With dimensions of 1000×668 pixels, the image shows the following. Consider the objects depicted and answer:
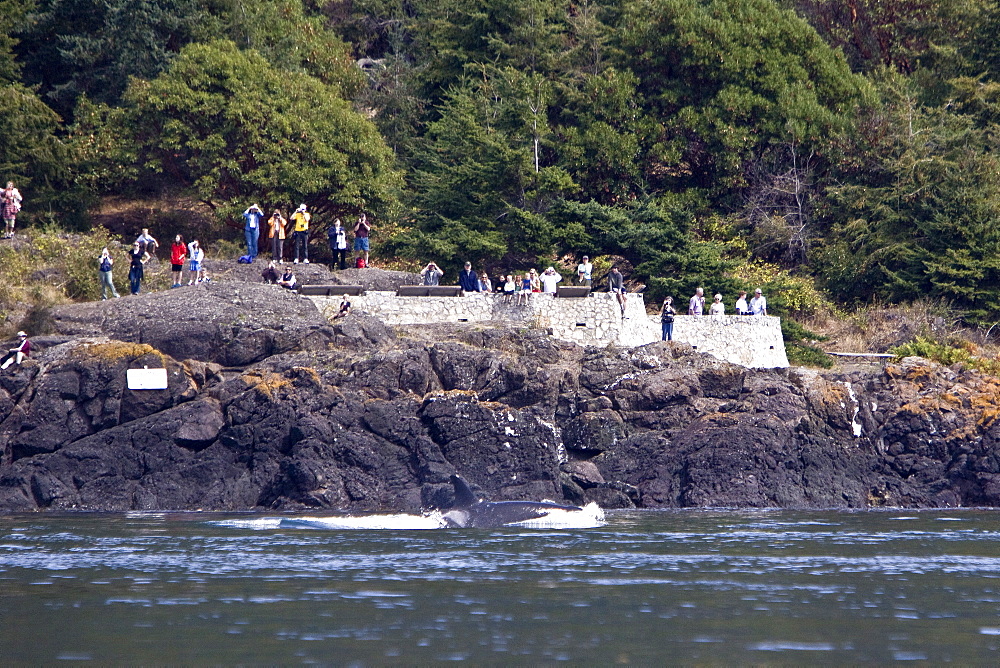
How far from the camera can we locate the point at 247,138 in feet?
157

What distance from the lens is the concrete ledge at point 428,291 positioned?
125 ft

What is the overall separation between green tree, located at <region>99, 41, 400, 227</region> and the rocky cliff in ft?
40.1

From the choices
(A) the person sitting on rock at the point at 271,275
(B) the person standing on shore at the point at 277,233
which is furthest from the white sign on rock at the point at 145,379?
(B) the person standing on shore at the point at 277,233

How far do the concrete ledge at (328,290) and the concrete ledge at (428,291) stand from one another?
1.15m

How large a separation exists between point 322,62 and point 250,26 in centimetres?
447

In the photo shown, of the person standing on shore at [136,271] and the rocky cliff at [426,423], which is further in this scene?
the person standing on shore at [136,271]

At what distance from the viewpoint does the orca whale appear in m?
27.9

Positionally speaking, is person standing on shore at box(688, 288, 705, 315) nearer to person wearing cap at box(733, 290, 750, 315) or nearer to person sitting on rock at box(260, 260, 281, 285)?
person wearing cap at box(733, 290, 750, 315)

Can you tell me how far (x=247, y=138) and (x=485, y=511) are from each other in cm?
2405

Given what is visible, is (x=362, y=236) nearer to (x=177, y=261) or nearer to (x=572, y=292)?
(x=177, y=261)

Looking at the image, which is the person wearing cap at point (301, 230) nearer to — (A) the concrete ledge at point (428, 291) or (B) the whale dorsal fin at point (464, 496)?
(A) the concrete ledge at point (428, 291)

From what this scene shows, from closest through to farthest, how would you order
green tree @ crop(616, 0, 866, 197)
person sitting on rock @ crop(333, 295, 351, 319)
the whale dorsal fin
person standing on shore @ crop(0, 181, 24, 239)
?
the whale dorsal fin
person sitting on rock @ crop(333, 295, 351, 319)
person standing on shore @ crop(0, 181, 24, 239)
green tree @ crop(616, 0, 866, 197)

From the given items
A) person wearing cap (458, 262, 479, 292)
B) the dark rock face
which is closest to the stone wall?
person wearing cap (458, 262, 479, 292)

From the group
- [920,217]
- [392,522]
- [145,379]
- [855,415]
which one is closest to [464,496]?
[392,522]
